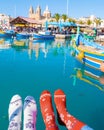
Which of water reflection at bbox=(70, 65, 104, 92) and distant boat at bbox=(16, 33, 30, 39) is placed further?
distant boat at bbox=(16, 33, 30, 39)

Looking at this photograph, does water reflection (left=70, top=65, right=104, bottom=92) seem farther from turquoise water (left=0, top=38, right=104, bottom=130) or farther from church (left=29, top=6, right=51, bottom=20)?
church (left=29, top=6, right=51, bottom=20)

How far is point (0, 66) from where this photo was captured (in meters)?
15.8

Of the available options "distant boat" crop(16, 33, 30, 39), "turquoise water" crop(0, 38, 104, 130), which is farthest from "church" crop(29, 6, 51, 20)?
"turquoise water" crop(0, 38, 104, 130)

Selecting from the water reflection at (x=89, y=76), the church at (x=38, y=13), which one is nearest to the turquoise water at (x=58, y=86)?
the water reflection at (x=89, y=76)

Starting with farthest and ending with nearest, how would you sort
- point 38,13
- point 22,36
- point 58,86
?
point 38,13, point 22,36, point 58,86

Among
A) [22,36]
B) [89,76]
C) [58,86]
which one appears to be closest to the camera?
[58,86]

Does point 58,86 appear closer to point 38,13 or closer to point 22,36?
point 22,36

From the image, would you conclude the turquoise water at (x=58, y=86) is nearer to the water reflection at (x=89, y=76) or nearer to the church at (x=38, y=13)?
the water reflection at (x=89, y=76)

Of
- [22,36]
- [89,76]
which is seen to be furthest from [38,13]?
[89,76]

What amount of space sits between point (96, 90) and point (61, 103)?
224 inches

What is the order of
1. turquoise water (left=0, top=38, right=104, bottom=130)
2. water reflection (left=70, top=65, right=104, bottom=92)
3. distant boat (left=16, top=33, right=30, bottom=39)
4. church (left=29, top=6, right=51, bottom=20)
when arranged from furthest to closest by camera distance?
church (left=29, top=6, right=51, bottom=20)
distant boat (left=16, top=33, right=30, bottom=39)
water reflection (left=70, top=65, right=104, bottom=92)
turquoise water (left=0, top=38, right=104, bottom=130)

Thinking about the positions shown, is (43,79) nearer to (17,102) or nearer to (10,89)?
(10,89)

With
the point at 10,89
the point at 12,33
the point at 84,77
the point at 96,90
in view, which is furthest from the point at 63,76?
the point at 12,33

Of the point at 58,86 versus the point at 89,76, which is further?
the point at 89,76
